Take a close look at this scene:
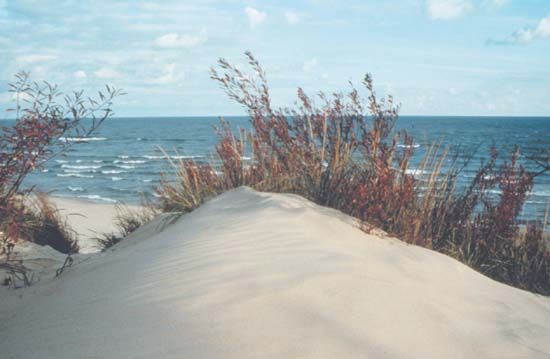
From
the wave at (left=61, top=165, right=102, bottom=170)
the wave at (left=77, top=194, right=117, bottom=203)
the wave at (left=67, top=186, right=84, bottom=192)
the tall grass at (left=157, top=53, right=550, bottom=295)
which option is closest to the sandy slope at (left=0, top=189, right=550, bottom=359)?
the tall grass at (left=157, top=53, right=550, bottom=295)

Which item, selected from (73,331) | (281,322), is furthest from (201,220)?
(281,322)

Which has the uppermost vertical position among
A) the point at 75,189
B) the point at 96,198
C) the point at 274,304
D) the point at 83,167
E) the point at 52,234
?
the point at 274,304

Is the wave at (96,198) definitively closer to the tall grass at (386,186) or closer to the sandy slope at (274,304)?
the tall grass at (386,186)

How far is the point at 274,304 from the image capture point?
252 cm

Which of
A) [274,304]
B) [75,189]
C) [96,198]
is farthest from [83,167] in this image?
[274,304]

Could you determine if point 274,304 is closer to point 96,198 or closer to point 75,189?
point 96,198

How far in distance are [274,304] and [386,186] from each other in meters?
2.37

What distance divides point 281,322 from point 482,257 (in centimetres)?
353

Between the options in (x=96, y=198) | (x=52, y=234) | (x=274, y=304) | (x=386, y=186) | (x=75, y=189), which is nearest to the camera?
(x=274, y=304)

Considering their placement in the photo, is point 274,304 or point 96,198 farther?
point 96,198

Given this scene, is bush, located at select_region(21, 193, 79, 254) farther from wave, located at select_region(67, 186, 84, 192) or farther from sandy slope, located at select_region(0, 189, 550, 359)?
wave, located at select_region(67, 186, 84, 192)

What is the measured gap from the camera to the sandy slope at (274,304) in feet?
7.36

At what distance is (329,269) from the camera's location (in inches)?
118

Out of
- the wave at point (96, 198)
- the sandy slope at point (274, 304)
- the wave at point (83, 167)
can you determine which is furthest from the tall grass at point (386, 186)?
the wave at point (83, 167)
